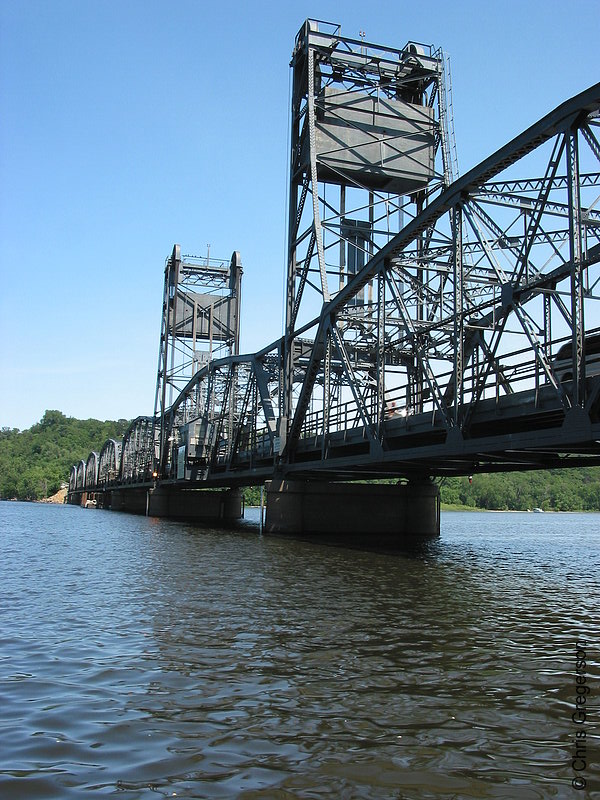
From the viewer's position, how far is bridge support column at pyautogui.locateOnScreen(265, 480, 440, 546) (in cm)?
4184

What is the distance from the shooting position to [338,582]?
20281 mm

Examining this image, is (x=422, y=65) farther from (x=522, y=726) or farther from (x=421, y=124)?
(x=522, y=726)

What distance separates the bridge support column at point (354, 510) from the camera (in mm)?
41844

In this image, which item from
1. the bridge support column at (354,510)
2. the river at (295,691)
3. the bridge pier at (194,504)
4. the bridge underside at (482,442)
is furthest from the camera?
the bridge pier at (194,504)

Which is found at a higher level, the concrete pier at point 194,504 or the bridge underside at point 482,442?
the bridge underside at point 482,442

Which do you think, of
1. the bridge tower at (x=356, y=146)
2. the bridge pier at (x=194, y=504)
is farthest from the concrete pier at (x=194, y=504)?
the bridge tower at (x=356, y=146)

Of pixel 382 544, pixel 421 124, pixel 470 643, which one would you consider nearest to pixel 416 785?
pixel 470 643

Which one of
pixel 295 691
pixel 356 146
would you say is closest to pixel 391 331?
pixel 356 146

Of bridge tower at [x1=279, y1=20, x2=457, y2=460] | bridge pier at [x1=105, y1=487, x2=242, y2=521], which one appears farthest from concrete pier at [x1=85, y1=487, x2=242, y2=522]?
bridge tower at [x1=279, y1=20, x2=457, y2=460]

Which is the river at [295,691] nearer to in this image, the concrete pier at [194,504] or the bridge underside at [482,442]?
the bridge underside at [482,442]

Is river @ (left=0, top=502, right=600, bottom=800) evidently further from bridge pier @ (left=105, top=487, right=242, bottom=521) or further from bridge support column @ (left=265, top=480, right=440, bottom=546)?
Answer: bridge pier @ (left=105, top=487, right=242, bottom=521)

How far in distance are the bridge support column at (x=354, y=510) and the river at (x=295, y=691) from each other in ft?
72.6

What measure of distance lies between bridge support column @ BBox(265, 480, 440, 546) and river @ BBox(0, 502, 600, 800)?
22125 mm

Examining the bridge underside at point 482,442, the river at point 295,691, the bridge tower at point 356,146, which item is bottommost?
the river at point 295,691
